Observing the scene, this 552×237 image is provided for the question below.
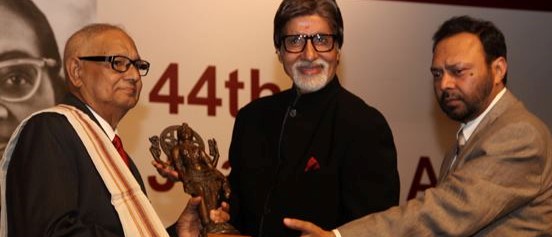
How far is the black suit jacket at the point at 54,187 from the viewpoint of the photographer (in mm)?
2596

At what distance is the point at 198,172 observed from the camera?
292 centimetres

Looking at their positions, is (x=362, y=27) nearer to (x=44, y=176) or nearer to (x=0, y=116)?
(x=0, y=116)

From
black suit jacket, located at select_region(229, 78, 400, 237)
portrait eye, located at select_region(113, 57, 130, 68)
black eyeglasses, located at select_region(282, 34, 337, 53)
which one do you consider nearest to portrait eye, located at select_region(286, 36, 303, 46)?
black eyeglasses, located at select_region(282, 34, 337, 53)

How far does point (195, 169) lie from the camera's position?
2914 millimetres

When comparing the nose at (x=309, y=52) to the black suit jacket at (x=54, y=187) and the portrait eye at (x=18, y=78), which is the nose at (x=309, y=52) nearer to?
the black suit jacket at (x=54, y=187)

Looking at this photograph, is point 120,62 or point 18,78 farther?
point 18,78

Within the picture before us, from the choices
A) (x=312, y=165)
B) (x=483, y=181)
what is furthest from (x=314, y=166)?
(x=483, y=181)

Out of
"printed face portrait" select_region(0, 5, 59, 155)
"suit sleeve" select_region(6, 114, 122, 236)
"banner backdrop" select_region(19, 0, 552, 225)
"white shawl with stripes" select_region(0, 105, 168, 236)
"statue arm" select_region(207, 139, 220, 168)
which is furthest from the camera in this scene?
"banner backdrop" select_region(19, 0, 552, 225)

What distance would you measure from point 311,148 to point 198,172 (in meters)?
0.40

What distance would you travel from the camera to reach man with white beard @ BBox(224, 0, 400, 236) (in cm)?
306

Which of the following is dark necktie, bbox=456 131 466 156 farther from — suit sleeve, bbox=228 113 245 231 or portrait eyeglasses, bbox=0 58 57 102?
portrait eyeglasses, bbox=0 58 57 102

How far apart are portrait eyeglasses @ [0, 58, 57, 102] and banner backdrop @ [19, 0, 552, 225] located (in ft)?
0.60

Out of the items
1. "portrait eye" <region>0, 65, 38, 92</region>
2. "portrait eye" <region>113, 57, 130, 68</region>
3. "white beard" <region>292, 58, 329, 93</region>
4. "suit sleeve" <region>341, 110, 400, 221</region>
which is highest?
"portrait eye" <region>113, 57, 130, 68</region>

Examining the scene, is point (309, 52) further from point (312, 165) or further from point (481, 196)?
point (481, 196)
